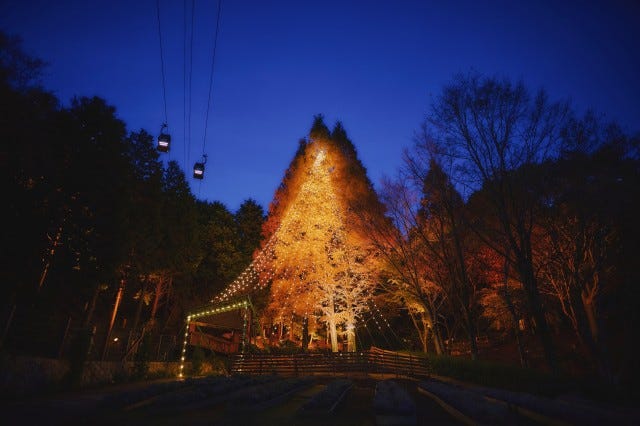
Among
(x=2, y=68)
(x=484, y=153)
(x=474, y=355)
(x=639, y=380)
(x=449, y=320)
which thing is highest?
(x=2, y=68)

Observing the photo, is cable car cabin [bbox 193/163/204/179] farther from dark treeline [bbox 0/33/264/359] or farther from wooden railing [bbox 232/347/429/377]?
wooden railing [bbox 232/347/429/377]

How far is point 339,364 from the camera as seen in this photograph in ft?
50.0

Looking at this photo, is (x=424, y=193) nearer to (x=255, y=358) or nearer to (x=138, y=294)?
(x=255, y=358)

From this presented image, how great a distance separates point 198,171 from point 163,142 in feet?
5.58

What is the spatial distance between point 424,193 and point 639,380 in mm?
10627

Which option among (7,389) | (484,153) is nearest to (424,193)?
(484,153)

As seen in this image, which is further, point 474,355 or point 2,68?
point 474,355

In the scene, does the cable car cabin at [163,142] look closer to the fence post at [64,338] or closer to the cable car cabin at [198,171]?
the cable car cabin at [198,171]

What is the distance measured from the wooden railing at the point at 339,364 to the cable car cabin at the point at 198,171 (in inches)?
367

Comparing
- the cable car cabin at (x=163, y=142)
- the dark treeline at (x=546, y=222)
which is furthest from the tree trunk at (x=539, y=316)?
the cable car cabin at (x=163, y=142)

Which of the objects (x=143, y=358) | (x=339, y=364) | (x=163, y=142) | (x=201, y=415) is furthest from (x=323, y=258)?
(x=201, y=415)

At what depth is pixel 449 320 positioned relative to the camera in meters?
28.2

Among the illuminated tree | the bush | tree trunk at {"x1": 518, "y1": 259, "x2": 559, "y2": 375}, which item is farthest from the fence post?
tree trunk at {"x1": 518, "y1": 259, "x2": 559, "y2": 375}

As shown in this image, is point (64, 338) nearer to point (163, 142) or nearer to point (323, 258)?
point (163, 142)
